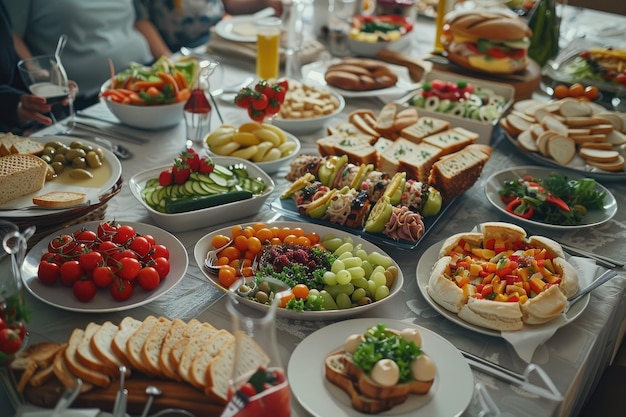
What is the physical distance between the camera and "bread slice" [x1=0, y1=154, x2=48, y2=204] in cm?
157

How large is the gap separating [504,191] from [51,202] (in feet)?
4.19

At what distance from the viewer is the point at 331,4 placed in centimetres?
313

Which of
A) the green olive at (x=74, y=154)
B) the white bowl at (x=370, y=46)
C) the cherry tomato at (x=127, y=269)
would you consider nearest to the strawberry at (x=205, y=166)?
the green olive at (x=74, y=154)

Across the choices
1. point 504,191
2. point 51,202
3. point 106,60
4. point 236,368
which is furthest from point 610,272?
point 106,60

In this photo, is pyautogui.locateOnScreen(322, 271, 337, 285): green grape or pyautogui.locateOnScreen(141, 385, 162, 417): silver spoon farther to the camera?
pyautogui.locateOnScreen(322, 271, 337, 285): green grape

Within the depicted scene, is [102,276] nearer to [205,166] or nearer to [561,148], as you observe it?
[205,166]

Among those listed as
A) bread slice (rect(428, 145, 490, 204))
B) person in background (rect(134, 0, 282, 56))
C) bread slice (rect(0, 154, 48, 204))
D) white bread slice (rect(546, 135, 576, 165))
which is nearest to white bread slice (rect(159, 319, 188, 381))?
bread slice (rect(0, 154, 48, 204))

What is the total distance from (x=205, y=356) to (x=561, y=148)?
1.47m

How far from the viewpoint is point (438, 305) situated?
1429 mm

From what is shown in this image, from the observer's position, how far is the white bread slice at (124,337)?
1.17m

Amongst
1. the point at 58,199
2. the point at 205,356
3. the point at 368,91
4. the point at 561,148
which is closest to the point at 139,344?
the point at 205,356

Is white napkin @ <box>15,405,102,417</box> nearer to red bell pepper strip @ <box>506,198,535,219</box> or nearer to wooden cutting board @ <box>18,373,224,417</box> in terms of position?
wooden cutting board @ <box>18,373,224,417</box>

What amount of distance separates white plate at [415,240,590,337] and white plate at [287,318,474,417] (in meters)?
0.10

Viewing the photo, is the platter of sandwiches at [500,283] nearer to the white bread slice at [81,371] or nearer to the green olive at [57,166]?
the white bread slice at [81,371]
